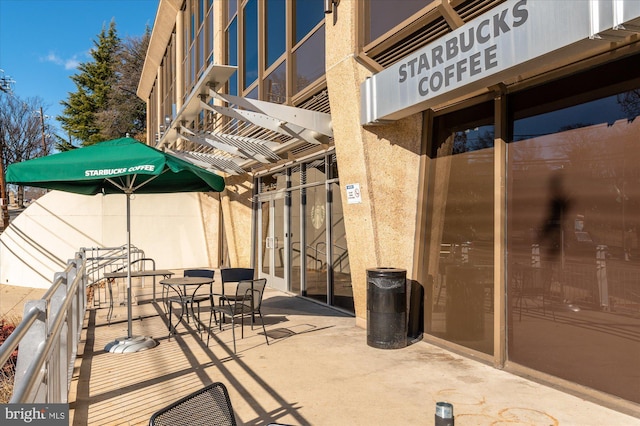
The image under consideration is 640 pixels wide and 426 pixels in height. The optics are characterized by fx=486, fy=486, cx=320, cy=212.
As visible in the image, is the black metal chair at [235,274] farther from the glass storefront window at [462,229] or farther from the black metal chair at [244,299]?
the glass storefront window at [462,229]

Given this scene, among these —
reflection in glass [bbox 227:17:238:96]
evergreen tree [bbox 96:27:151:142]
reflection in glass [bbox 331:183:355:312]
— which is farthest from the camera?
evergreen tree [bbox 96:27:151:142]

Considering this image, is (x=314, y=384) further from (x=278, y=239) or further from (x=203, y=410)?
(x=278, y=239)

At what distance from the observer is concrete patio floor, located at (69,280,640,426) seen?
4098 mm

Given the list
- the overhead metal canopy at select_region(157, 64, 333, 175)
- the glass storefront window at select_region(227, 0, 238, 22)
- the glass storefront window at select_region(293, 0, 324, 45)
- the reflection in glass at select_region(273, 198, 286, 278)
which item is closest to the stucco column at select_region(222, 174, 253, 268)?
the overhead metal canopy at select_region(157, 64, 333, 175)

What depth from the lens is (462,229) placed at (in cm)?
610

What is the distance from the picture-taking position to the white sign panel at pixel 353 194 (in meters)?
6.99

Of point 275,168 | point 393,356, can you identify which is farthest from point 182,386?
point 275,168

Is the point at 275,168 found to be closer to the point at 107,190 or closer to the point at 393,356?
the point at 107,190

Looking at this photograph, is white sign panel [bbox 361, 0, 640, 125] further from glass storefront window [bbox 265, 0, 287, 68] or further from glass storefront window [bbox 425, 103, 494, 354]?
glass storefront window [bbox 265, 0, 287, 68]

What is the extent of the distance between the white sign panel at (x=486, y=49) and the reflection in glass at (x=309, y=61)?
83.4 inches

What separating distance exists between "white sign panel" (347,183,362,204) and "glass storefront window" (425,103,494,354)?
3.28 feet

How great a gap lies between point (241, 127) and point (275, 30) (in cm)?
223

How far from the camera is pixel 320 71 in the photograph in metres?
8.27

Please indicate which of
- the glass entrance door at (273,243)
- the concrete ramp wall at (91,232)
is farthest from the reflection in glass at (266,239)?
the concrete ramp wall at (91,232)
